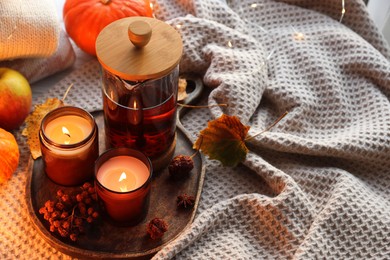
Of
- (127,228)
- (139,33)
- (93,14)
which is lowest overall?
(127,228)

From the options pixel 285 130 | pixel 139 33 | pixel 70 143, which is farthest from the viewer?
pixel 285 130

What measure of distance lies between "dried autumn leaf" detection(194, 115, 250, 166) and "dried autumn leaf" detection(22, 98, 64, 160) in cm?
24

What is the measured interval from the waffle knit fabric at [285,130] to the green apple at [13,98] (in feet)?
0.13

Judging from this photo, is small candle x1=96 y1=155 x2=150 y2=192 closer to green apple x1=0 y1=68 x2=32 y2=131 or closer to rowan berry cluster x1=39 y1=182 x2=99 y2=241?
rowan berry cluster x1=39 y1=182 x2=99 y2=241

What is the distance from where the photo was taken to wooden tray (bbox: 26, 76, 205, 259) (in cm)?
80

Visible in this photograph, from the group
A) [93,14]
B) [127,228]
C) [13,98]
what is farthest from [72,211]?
[93,14]

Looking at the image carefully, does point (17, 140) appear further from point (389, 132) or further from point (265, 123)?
point (389, 132)

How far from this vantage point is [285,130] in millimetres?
936

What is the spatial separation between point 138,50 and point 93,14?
0.90 ft

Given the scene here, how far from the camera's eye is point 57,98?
964 mm

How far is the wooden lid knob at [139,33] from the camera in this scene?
73 cm

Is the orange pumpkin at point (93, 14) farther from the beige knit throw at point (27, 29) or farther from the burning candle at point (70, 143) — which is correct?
the burning candle at point (70, 143)

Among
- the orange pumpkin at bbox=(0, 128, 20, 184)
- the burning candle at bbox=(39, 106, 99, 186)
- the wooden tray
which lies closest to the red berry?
the wooden tray

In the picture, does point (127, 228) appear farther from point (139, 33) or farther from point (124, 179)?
point (139, 33)
